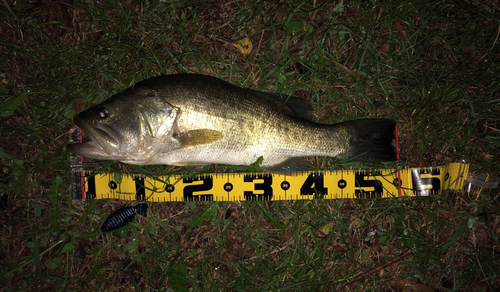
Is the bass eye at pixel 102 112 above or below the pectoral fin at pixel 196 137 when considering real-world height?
above

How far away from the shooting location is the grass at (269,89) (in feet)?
10.5

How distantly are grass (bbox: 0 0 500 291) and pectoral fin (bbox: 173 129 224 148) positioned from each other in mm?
893

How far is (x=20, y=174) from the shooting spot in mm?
3369

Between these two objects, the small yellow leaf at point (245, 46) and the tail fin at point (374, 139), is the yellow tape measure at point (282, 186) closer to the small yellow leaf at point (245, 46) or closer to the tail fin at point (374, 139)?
the tail fin at point (374, 139)

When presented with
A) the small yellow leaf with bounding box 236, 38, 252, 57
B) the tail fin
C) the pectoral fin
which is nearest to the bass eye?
the pectoral fin

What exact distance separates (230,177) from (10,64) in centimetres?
304

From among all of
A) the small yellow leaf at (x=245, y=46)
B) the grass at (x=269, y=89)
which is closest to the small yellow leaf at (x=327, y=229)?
the grass at (x=269, y=89)

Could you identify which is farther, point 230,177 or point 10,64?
point 10,64

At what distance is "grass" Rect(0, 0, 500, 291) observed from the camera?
3191mm

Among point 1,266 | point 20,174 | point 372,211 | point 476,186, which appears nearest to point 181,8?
point 20,174

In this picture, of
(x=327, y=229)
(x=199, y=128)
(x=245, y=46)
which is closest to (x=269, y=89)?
(x=245, y=46)

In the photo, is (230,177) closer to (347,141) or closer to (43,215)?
(347,141)

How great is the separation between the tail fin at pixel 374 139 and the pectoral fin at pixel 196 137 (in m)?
1.46

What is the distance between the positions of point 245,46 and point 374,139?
5.93 feet
